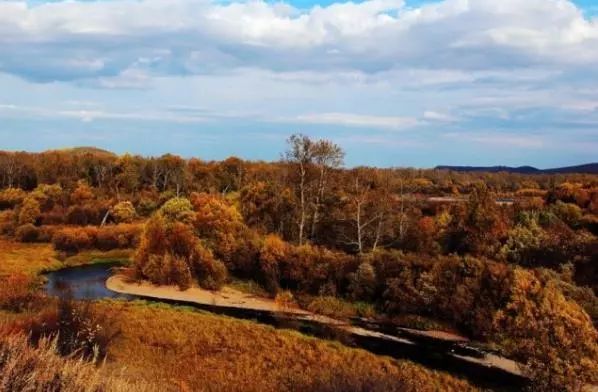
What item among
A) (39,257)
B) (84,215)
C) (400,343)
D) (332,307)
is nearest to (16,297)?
(332,307)

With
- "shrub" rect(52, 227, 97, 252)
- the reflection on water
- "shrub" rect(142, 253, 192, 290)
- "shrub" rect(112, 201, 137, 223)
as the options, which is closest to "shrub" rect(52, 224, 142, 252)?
"shrub" rect(52, 227, 97, 252)

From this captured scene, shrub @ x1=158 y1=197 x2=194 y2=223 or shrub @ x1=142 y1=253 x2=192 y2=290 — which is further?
shrub @ x1=158 y1=197 x2=194 y2=223

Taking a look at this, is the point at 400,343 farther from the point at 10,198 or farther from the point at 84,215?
the point at 10,198

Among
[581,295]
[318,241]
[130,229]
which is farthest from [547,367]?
[130,229]

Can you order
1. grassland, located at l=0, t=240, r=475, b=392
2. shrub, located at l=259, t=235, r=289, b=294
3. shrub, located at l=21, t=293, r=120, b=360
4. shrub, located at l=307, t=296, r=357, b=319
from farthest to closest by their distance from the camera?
shrub, located at l=259, t=235, r=289, b=294
shrub, located at l=307, t=296, r=357, b=319
shrub, located at l=21, t=293, r=120, b=360
grassland, located at l=0, t=240, r=475, b=392

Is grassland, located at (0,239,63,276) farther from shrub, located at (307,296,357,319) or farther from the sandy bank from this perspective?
shrub, located at (307,296,357,319)

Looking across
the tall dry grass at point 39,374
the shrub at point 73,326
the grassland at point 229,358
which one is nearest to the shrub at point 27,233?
the grassland at point 229,358

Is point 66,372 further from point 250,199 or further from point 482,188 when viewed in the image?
point 250,199
